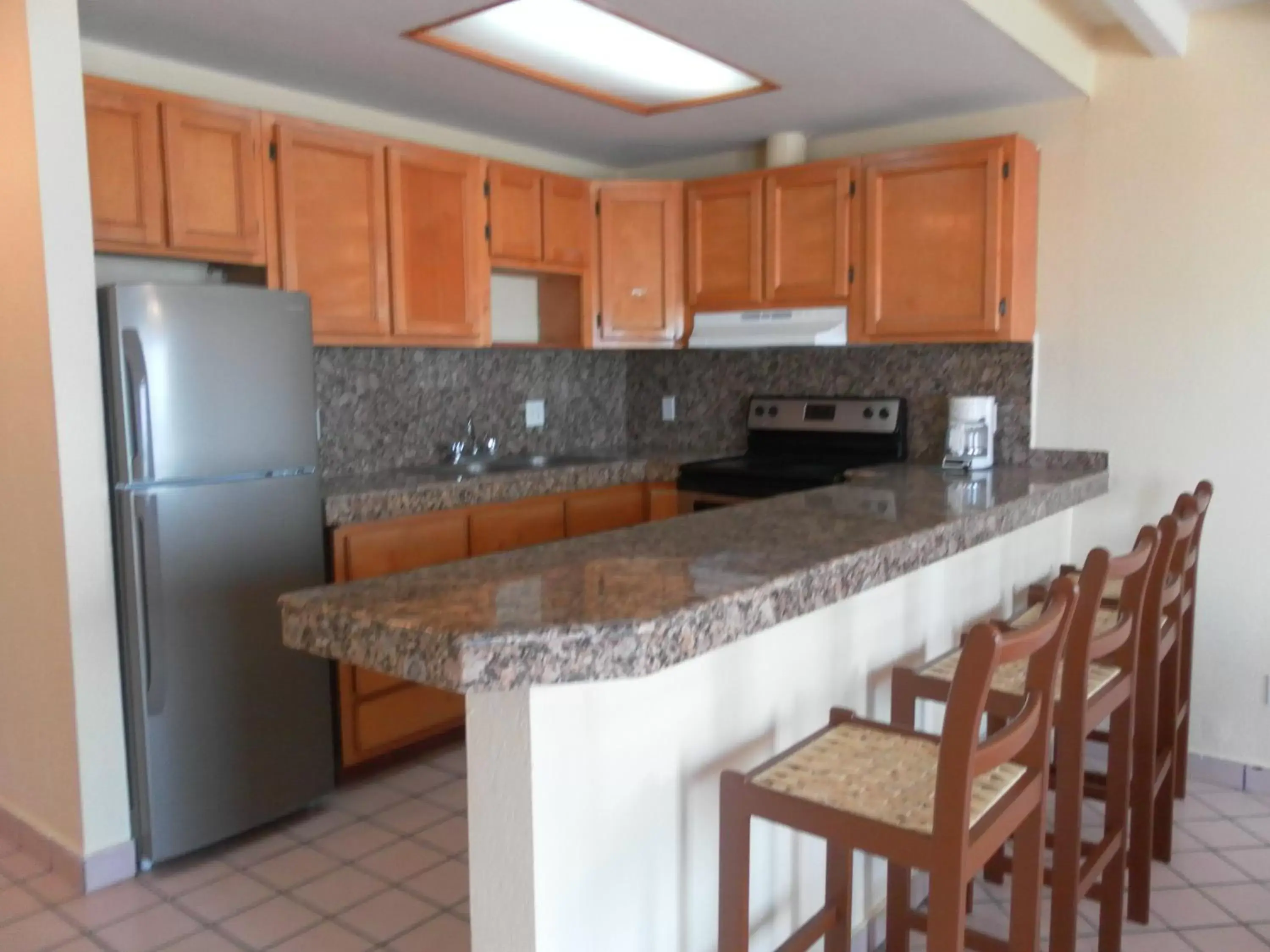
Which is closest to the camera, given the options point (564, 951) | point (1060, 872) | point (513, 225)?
point (564, 951)

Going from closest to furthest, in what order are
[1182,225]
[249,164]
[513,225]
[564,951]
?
1. [564,951]
2. [249,164]
3. [1182,225]
4. [513,225]

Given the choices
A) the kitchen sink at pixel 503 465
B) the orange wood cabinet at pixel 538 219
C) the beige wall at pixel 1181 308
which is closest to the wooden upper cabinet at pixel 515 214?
the orange wood cabinet at pixel 538 219

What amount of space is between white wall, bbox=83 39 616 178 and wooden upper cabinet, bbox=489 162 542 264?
28 cm

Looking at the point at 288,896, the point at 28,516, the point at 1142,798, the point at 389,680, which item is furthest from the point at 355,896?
the point at 1142,798

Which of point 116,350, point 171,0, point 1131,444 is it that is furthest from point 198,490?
point 1131,444

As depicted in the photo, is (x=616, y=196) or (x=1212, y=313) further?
(x=616, y=196)

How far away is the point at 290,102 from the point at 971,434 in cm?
253

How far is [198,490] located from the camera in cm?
247

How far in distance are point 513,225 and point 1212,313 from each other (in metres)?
2.37

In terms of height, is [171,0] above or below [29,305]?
above

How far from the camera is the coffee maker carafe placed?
332cm

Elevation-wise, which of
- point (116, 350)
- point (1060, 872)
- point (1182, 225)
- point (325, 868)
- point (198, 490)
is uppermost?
point (1182, 225)

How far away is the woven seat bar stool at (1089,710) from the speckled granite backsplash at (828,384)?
149cm

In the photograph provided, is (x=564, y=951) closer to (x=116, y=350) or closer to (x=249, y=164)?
(x=116, y=350)
